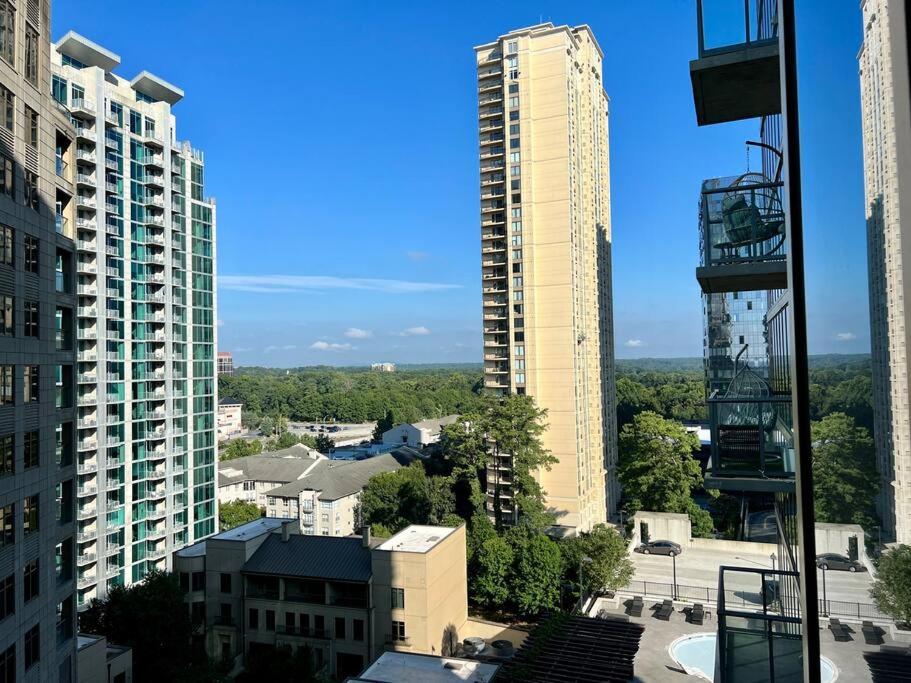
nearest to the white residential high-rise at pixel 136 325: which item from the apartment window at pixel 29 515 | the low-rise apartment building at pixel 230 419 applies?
the apartment window at pixel 29 515

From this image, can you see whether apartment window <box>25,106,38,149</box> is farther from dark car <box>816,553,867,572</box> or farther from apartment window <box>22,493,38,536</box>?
dark car <box>816,553,867,572</box>

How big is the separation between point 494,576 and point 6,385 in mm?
19098

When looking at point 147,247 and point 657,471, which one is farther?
point 657,471

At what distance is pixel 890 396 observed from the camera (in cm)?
160

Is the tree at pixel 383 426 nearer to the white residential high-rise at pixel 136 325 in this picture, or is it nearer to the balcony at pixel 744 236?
the white residential high-rise at pixel 136 325

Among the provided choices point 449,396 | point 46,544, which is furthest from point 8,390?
point 449,396

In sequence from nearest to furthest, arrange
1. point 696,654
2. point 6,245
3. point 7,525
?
point 7,525 → point 6,245 → point 696,654

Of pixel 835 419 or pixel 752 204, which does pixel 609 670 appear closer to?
pixel 752 204

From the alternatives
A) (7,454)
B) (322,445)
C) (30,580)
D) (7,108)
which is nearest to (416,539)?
(30,580)

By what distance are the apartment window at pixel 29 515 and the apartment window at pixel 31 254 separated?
15.3ft

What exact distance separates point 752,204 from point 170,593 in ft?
68.1

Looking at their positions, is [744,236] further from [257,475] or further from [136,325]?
[257,475]

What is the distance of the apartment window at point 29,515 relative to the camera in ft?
40.4

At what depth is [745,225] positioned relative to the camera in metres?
5.45
